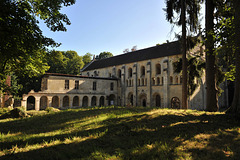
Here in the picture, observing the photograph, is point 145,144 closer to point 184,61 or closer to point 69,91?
point 184,61

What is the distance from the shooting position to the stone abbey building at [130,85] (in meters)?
26.5

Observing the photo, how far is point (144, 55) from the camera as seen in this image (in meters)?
33.6

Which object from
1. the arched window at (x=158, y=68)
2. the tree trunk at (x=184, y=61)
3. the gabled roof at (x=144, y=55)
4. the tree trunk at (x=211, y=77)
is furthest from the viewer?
the arched window at (x=158, y=68)

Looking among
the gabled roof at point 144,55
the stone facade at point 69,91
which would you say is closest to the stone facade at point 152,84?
the gabled roof at point 144,55

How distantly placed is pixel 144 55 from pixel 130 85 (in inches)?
293

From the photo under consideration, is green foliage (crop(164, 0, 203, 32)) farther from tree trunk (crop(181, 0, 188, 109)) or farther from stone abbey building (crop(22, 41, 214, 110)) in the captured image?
stone abbey building (crop(22, 41, 214, 110))

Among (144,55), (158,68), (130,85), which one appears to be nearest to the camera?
(158,68)

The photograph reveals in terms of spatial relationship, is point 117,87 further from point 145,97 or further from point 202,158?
point 202,158

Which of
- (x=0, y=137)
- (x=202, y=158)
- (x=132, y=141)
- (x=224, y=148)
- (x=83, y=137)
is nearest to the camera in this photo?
(x=202, y=158)

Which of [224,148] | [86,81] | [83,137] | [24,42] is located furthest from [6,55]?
[86,81]

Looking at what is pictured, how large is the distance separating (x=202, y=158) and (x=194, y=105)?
24430 millimetres

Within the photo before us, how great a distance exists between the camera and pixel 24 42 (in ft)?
21.1

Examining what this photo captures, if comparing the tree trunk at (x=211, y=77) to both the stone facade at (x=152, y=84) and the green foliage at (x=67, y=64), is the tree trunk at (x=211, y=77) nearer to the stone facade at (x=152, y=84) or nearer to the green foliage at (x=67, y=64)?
the stone facade at (x=152, y=84)

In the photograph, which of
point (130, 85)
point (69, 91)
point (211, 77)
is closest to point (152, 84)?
point (130, 85)
